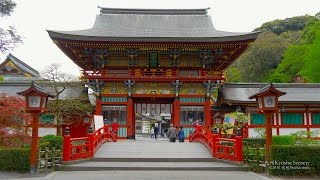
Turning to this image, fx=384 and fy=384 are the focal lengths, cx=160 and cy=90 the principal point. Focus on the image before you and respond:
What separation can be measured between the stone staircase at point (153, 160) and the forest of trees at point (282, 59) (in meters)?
31.4

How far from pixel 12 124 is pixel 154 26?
68.1 feet

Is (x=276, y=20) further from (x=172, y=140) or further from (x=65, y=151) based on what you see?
(x=65, y=151)

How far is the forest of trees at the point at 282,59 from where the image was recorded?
160ft

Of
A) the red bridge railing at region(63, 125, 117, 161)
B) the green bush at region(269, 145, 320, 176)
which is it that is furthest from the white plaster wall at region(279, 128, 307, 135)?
the green bush at region(269, 145, 320, 176)

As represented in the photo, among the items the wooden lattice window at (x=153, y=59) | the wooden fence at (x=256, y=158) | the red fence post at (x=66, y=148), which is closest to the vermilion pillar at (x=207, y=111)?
the wooden lattice window at (x=153, y=59)

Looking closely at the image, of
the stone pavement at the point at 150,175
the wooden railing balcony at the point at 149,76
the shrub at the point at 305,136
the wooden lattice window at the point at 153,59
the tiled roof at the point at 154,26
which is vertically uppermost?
the tiled roof at the point at 154,26

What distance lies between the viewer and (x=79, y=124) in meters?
31.7

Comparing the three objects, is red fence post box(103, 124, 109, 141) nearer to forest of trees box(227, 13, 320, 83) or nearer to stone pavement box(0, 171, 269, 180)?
stone pavement box(0, 171, 269, 180)

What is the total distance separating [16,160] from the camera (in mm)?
15188

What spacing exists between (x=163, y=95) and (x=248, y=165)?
48.4ft

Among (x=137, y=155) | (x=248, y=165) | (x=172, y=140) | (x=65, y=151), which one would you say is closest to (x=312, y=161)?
(x=248, y=165)

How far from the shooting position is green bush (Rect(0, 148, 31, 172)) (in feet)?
49.7

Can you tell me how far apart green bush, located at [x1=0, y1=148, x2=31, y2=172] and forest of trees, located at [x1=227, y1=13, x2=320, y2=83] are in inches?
1579

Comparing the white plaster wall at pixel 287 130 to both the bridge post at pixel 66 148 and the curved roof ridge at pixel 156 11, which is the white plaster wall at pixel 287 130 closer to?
the curved roof ridge at pixel 156 11
